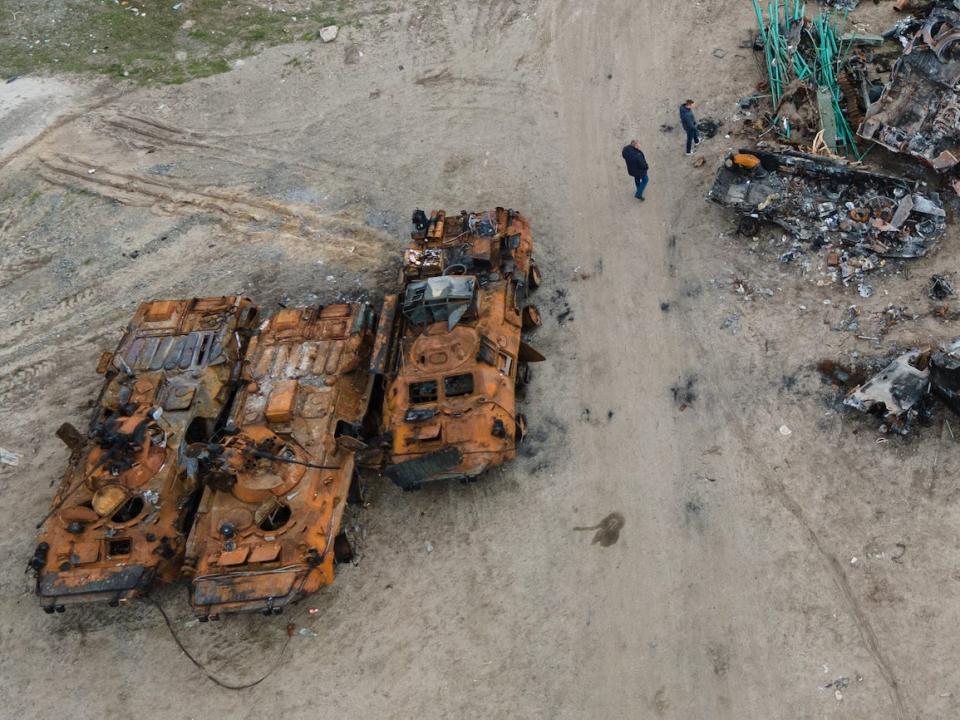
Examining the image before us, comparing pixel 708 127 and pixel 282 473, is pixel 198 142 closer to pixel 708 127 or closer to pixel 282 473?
pixel 282 473

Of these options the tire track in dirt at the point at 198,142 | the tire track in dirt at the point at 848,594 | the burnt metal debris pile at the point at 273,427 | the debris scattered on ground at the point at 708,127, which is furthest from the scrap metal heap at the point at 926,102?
the tire track in dirt at the point at 198,142

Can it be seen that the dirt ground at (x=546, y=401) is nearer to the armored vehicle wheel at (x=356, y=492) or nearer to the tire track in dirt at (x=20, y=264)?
the tire track in dirt at (x=20, y=264)

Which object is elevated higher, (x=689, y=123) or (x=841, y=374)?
(x=689, y=123)

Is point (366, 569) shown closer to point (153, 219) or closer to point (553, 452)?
point (553, 452)

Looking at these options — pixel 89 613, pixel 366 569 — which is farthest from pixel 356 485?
pixel 89 613

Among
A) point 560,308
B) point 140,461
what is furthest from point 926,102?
point 140,461
